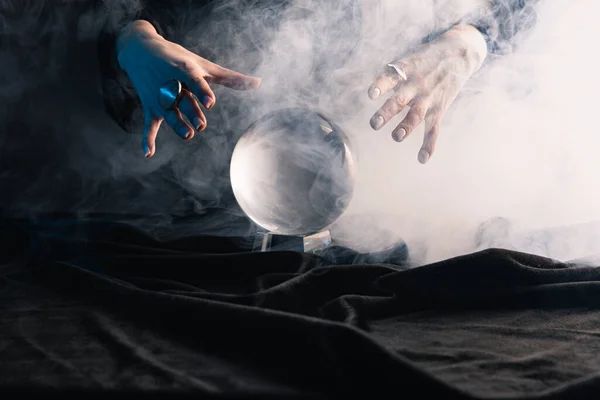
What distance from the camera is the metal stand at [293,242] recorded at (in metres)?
1.46

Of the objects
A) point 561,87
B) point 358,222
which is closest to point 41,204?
point 358,222

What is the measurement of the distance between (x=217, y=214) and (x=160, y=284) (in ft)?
1.87

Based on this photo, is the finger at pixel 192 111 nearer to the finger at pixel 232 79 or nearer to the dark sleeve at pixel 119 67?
the finger at pixel 232 79

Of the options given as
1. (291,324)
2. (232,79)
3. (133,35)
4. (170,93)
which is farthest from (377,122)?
(133,35)

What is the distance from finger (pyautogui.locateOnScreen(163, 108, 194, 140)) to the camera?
1.24m

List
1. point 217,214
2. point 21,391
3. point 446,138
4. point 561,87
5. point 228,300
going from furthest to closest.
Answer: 1. point 561,87
2. point 446,138
3. point 217,214
4. point 228,300
5. point 21,391

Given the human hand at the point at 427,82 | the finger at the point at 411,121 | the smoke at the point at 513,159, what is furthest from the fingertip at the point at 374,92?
the smoke at the point at 513,159

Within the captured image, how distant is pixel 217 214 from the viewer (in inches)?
70.5

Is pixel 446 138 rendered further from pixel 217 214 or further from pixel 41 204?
pixel 41 204

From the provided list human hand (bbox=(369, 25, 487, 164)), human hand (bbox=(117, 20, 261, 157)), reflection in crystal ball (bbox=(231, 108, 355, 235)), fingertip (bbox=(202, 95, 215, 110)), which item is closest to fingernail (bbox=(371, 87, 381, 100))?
human hand (bbox=(369, 25, 487, 164))

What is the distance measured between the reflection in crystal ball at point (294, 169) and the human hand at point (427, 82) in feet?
0.39

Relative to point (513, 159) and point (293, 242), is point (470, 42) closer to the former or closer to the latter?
point (513, 159)

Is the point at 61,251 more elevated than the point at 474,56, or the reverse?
the point at 474,56

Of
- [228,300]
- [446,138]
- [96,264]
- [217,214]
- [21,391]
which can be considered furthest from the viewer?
[446,138]
